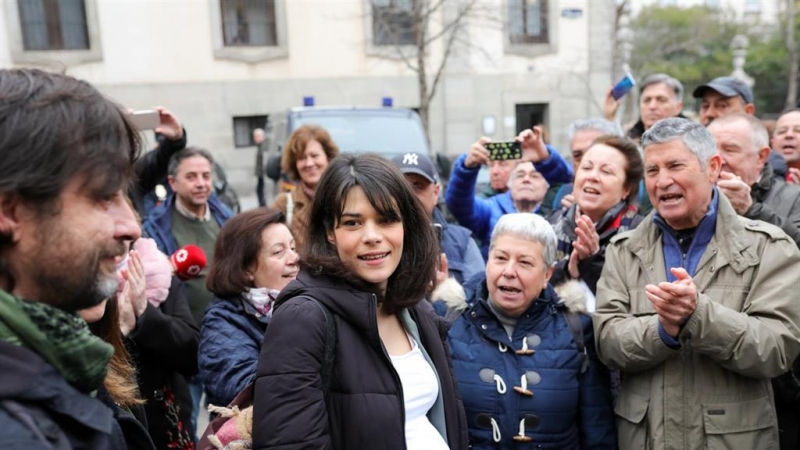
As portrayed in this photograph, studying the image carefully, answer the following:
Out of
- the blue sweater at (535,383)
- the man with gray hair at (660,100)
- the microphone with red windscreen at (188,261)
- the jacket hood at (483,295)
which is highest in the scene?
the man with gray hair at (660,100)

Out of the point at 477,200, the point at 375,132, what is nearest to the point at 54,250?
the point at 477,200

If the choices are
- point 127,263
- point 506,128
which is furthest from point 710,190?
point 506,128

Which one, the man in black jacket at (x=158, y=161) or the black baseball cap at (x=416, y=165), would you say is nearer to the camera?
the black baseball cap at (x=416, y=165)

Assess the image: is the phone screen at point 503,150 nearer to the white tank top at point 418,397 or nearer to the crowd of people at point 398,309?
the crowd of people at point 398,309

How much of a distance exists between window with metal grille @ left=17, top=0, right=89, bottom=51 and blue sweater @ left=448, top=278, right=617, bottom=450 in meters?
15.4

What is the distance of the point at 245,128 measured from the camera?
16625 mm

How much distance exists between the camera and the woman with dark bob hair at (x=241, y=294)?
7.97 ft

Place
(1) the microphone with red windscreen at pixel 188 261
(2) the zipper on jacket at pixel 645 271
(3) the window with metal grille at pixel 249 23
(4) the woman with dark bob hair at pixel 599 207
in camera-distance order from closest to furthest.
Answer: (2) the zipper on jacket at pixel 645 271
(4) the woman with dark bob hair at pixel 599 207
(1) the microphone with red windscreen at pixel 188 261
(3) the window with metal grille at pixel 249 23

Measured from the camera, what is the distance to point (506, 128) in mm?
18344

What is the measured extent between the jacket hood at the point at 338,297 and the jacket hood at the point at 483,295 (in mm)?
840

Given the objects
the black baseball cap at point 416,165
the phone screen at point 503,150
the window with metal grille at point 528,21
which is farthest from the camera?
the window with metal grille at point 528,21

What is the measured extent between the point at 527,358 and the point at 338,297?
3.24 feet

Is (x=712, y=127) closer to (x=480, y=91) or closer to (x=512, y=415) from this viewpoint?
(x=512, y=415)

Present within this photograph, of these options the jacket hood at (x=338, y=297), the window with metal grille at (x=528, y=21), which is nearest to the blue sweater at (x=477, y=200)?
the jacket hood at (x=338, y=297)
